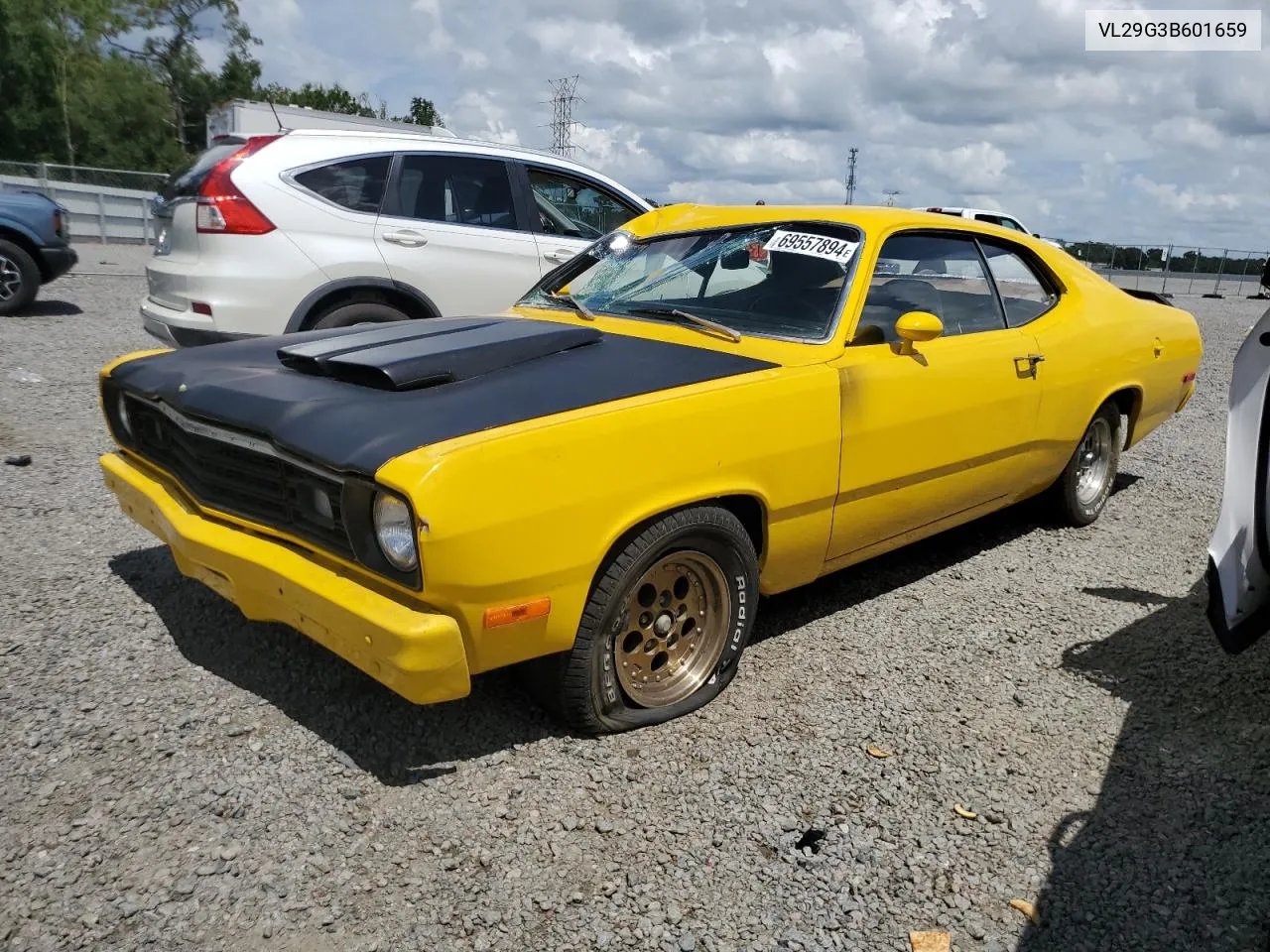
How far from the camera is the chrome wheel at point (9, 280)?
31.3ft

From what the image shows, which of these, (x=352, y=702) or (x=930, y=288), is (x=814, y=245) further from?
(x=352, y=702)

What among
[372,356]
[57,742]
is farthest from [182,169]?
[57,742]

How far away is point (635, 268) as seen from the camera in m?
3.79

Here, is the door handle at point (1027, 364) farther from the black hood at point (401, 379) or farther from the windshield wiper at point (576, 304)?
the windshield wiper at point (576, 304)

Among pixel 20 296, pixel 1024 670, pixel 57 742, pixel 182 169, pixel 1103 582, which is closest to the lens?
pixel 57 742

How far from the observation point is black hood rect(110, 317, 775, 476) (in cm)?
238

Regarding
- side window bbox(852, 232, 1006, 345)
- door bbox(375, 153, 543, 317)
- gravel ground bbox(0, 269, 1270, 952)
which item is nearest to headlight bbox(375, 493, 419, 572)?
gravel ground bbox(0, 269, 1270, 952)

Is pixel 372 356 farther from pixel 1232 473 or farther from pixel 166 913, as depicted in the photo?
pixel 1232 473

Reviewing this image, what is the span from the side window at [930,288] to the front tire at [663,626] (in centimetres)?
97

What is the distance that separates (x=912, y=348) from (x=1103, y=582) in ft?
5.24

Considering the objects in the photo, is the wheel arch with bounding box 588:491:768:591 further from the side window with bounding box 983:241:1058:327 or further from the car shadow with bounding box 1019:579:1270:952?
the side window with bounding box 983:241:1058:327

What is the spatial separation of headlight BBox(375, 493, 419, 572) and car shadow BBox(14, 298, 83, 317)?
9717mm

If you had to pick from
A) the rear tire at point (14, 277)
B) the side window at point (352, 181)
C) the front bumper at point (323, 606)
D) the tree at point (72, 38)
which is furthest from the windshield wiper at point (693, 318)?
the tree at point (72, 38)

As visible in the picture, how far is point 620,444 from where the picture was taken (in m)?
2.47
